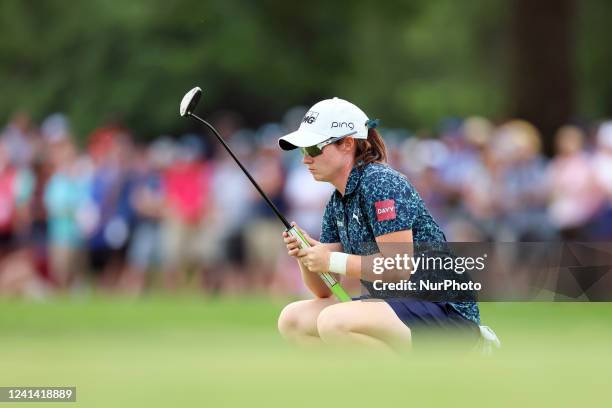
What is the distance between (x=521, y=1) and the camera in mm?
19312

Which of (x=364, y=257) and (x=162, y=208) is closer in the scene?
(x=364, y=257)

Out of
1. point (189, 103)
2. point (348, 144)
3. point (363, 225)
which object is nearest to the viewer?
point (363, 225)

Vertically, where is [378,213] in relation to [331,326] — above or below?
above

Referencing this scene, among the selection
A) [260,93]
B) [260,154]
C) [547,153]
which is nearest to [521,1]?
[547,153]

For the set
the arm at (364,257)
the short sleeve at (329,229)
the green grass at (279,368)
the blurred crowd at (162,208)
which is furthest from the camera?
the blurred crowd at (162,208)

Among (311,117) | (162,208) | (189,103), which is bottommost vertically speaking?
(311,117)

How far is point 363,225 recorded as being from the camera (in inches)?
295

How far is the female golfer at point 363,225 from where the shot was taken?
7.29 metres

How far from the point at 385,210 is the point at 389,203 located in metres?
0.04

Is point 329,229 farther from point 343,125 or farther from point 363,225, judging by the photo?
point 343,125

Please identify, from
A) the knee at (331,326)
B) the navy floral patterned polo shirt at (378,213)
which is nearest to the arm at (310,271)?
the navy floral patterned polo shirt at (378,213)

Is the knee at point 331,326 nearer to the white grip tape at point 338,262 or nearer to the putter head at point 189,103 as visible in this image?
the white grip tape at point 338,262

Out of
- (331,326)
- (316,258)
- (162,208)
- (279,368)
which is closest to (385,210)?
(316,258)

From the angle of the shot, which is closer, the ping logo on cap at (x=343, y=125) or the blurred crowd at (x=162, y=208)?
the ping logo on cap at (x=343, y=125)
